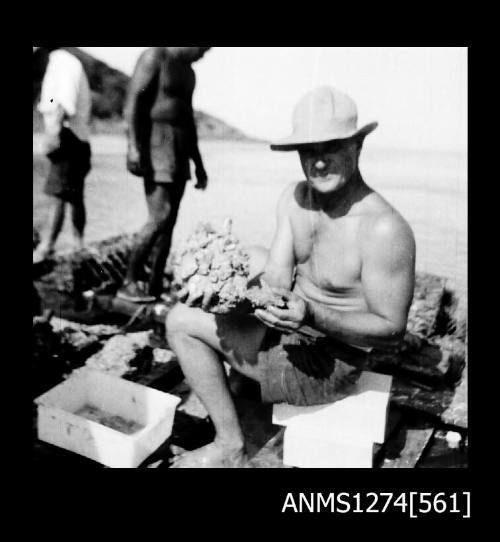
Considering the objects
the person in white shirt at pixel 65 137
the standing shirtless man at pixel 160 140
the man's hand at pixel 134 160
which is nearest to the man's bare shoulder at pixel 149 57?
the standing shirtless man at pixel 160 140

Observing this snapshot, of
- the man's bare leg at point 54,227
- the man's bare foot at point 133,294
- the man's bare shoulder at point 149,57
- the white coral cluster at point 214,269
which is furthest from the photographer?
the man's bare leg at point 54,227

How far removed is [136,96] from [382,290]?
2.42m

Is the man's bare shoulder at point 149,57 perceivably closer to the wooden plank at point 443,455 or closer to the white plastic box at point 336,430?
the white plastic box at point 336,430

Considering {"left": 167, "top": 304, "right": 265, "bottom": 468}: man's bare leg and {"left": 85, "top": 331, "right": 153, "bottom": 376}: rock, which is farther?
{"left": 85, "top": 331, "right": 153, "bottom": 376}: rock

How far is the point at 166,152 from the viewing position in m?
4.03

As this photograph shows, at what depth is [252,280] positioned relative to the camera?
2707 millimetres

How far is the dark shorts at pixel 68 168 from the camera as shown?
471cm

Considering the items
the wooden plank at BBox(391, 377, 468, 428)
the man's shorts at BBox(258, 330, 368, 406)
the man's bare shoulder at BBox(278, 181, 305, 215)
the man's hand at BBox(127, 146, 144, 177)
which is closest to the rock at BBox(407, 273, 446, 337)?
the wooden plank at BBox(391, 377, 468, 428)

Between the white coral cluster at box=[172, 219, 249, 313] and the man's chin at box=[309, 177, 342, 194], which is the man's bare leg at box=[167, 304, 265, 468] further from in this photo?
the man's chin at box=[309, 177, 342, 194]

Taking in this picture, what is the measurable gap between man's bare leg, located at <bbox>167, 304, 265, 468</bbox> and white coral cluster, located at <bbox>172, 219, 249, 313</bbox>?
17cm

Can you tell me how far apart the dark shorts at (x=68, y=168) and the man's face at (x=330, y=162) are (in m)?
2.95

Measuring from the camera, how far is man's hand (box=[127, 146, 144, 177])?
3946mm

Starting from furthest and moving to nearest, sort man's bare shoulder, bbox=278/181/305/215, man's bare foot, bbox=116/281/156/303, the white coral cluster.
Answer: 1. man's bare foot, bbox=116/281/156/303
2. man's bare shoulder, bbox=278/181/305/215
3. the white coral cluster
